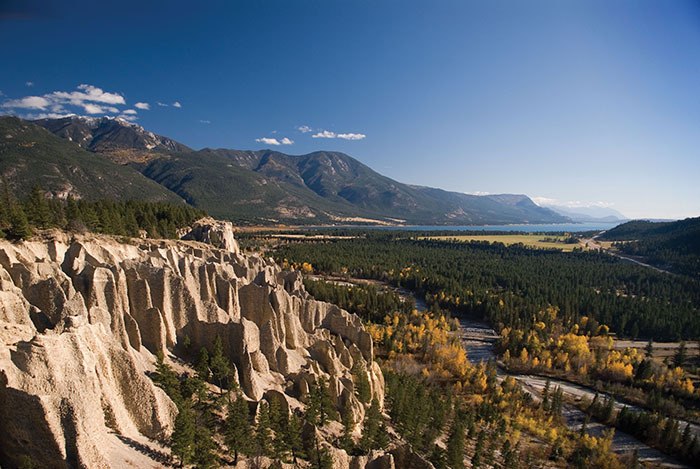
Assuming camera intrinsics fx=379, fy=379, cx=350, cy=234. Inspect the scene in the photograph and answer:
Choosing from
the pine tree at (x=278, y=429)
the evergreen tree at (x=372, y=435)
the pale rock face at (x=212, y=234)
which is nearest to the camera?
the pine tree at (x=278, y=429)

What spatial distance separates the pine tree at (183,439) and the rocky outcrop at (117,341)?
1.92m

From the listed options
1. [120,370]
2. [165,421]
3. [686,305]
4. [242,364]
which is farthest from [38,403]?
[686,305]

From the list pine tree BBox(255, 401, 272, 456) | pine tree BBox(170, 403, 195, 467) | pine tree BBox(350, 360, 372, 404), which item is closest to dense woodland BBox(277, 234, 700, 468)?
pine tree BBox(350, 360, 372, 404)

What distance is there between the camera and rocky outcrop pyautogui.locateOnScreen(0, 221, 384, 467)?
1458cm

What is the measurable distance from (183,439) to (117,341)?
7.06 meters

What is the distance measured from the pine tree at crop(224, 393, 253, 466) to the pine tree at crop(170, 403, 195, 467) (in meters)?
2.83

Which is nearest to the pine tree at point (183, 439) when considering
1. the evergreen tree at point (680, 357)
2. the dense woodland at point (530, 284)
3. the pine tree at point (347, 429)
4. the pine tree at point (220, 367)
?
the pine tree at point (220, 367)

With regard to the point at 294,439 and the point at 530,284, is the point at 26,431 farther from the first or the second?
the point at 530,284

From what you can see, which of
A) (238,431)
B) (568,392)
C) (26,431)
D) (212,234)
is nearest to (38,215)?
(26,431)

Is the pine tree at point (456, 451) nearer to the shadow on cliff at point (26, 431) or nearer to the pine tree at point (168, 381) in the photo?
the pine tree at point (168, 381)

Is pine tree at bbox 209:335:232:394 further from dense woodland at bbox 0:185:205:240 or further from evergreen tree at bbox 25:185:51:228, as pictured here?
evergreen tree at bbox 25:185:51:228

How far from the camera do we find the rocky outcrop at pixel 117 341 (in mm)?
14578

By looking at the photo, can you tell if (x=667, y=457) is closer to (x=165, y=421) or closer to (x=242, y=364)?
(x=242, y=364)

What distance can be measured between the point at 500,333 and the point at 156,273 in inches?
3024
